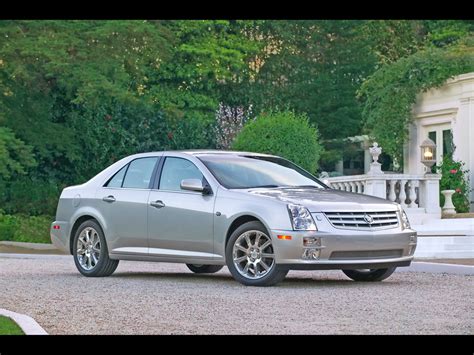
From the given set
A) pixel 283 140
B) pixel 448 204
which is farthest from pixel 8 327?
pixel 283 140

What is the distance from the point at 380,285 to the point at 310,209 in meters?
1.41

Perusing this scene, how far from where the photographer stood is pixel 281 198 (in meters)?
13.0

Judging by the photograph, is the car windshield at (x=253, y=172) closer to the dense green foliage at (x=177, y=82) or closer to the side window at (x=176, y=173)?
the side window at (x=176, y=173)

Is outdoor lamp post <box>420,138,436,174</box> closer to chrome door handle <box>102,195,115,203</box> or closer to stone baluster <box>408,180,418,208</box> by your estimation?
stone baluster <box>408,180,418,208</box>

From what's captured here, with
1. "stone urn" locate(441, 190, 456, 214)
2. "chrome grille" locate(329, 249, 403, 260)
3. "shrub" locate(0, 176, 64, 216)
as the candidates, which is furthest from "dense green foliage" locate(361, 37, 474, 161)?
"chrome grille" locate(329, 249, 403, 260)

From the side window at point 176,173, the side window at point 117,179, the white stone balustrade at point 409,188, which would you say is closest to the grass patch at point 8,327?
the side window at point 176,173

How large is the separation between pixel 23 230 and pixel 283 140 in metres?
6.81

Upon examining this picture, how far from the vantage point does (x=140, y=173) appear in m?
14.9

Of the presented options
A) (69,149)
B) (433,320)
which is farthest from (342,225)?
(69,149)

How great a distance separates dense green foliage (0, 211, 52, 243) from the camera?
2677 centimetres

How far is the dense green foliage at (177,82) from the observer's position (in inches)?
1192

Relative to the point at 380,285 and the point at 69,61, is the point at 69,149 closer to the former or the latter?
the point at 69,61

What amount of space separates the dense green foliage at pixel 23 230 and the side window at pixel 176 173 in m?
12.6

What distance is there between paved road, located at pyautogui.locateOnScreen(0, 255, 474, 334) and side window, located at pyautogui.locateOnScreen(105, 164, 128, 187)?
1.19 metres
